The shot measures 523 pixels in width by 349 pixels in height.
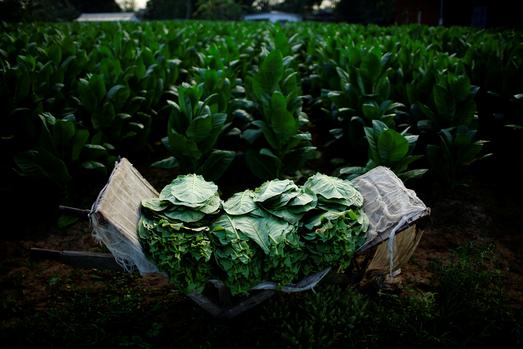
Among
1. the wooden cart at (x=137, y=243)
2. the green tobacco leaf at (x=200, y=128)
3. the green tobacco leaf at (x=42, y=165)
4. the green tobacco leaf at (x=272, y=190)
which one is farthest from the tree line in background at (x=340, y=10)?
the green tobacco leaf at (x=272, y=190)

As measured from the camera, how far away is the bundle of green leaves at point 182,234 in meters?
2.21

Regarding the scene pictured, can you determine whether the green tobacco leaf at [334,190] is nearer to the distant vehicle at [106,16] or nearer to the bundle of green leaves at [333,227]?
the bundle of green leaves at [333,227]

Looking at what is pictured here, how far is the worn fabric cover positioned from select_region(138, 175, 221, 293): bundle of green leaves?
3.1 inches

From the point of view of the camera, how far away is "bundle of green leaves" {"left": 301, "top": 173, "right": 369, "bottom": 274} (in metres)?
2.36

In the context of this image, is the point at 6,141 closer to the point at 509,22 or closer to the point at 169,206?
the point at 169,206

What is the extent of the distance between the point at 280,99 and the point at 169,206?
6.11 feet

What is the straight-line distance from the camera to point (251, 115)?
4.92 meters

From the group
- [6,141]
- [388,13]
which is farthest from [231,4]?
[6,141]

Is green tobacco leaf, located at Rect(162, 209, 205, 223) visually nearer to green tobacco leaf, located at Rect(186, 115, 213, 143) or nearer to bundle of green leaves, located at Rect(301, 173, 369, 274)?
bundle of green leaves, located at Rect(301, 173, 369, 274)

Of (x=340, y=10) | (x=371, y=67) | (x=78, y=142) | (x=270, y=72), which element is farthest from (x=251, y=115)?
(x=340, y=10)

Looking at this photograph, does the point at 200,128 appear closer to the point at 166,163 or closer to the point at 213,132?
the point at 213,132

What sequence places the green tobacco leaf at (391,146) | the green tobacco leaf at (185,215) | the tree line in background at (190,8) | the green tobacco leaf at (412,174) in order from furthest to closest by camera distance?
the tree line in background at (190,8) → the green tobacco leaf at (412,174) → the green tobacco leaf at (391,146) → the green tobacco leaf at (185,215)

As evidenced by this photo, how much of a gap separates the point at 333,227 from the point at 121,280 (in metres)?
1.82

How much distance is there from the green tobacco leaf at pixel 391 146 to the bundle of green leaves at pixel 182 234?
1.63m
